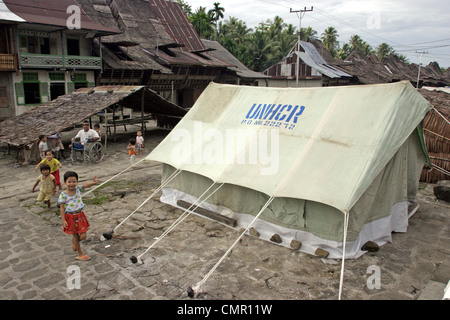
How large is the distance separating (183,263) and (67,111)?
9971 millimetres

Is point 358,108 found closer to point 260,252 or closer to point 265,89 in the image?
point 265,89

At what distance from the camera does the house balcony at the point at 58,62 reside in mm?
17148

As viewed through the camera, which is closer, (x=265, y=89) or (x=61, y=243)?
(x=61, y=243)

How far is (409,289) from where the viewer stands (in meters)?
4.53

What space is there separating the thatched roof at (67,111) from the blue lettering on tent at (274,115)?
691 centimetres

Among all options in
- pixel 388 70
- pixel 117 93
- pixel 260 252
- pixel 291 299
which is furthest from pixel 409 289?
pixel 388 70

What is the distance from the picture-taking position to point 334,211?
16.8 ft

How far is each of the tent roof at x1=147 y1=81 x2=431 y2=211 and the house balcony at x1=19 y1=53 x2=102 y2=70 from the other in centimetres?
1381

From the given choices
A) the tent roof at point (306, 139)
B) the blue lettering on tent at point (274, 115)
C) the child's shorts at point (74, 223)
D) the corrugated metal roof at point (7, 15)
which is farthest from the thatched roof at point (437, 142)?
the corrugated metal roof at point (7, 15)

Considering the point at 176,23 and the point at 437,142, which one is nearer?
the point at 437,142

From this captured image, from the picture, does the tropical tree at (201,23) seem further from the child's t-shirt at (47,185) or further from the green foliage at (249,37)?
the child's t-shirt at (47,185)

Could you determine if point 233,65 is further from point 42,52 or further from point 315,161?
point 315,161

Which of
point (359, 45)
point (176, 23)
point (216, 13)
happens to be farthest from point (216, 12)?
point (359, 45)

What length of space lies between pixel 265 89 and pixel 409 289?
4.59m
